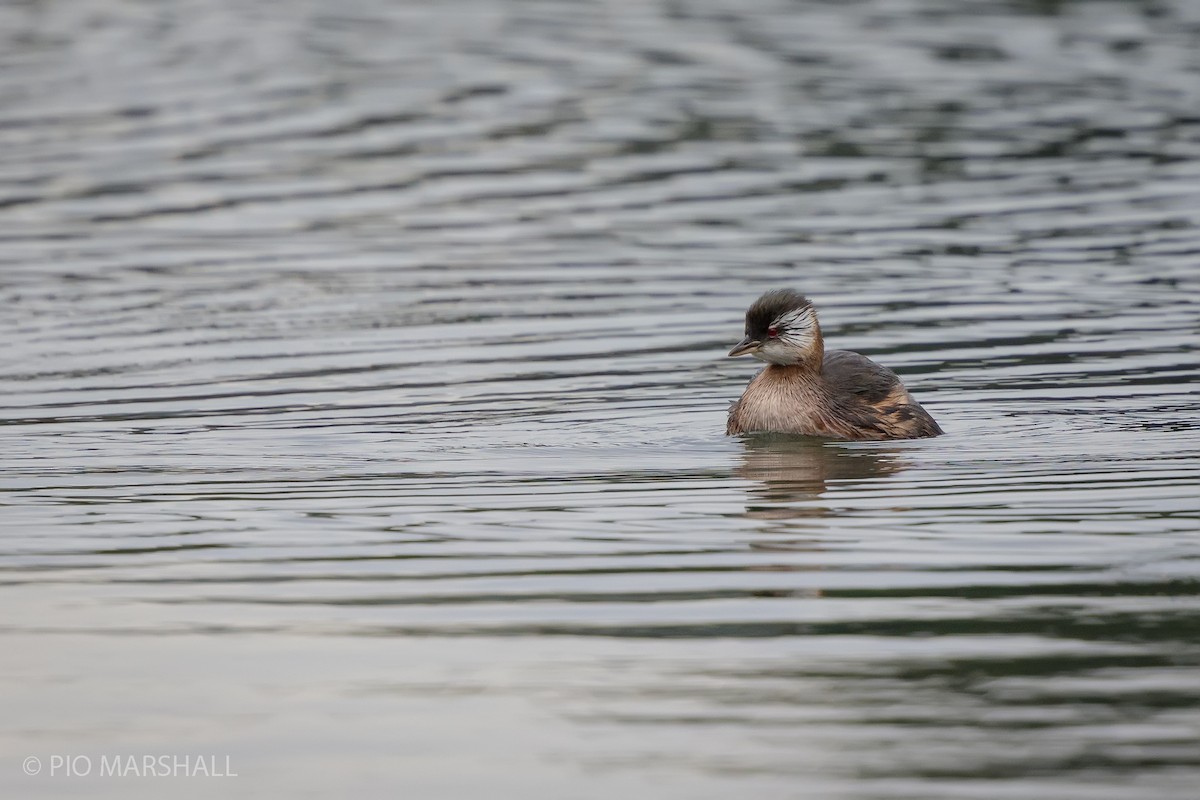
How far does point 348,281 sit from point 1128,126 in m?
10.6

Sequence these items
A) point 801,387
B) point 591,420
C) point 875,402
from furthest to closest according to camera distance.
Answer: point 801,387
point 591,420
point 875,402

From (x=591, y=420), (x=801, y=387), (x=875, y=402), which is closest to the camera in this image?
(x=875, y=402)

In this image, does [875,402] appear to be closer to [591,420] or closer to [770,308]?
[770,308]

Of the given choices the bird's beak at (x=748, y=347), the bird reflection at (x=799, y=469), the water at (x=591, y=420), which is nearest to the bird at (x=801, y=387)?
the bird's beak at (x=748, y=347)

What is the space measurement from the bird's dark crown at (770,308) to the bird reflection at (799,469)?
0.67 meters

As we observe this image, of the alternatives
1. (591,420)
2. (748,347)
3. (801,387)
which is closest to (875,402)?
(801,387)

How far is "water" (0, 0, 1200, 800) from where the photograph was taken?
6.65m

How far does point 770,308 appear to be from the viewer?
42.9 feet

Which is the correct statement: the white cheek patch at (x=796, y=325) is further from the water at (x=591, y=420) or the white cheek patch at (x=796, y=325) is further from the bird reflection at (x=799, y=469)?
the water at (x=591, y=420)

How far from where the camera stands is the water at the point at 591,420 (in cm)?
665

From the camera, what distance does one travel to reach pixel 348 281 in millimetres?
18109

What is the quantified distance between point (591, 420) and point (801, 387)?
1259mm

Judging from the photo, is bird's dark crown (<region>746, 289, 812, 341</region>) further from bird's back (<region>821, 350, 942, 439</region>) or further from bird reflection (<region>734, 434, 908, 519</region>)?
bird reflection (<region>734, 434, 908, 519</region>)

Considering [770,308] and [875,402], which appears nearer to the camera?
[875,402]
